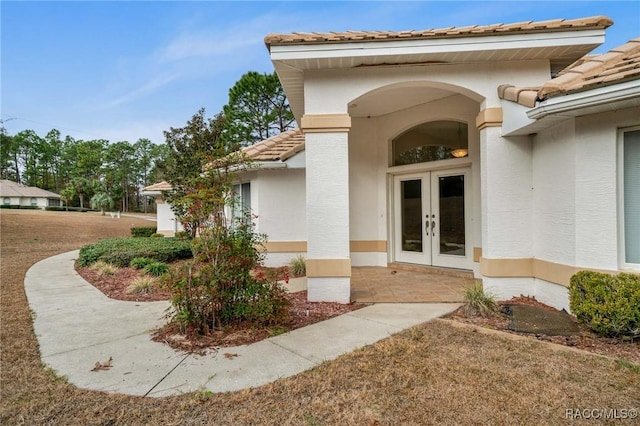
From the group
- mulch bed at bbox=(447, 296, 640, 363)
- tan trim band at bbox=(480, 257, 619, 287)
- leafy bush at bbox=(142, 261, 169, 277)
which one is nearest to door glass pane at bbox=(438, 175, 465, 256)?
A: tan trim band at bbox=(480, 257, 619, 287)

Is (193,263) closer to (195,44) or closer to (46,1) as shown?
(46,1)

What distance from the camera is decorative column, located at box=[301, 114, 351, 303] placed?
5734 mm

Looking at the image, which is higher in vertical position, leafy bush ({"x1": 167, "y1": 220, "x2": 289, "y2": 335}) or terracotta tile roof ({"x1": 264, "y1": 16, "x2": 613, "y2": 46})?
terracotta tile roof ({"x1": 264, "y1": 16, "x2": 613, "y2": 46})

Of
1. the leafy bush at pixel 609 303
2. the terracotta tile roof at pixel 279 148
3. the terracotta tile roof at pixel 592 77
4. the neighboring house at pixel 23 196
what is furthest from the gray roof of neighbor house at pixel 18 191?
the leafy bush at pixel 609 303

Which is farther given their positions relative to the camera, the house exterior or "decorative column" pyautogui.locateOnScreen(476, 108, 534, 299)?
"decorative column" pyautogui.locateOnScreen(476, 108, 534, 299)

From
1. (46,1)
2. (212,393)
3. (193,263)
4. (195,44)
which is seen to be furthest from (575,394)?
(195,44)

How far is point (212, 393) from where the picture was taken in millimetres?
2850

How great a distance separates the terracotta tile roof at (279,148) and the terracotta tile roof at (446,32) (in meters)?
3.62

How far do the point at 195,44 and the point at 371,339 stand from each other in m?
15.5

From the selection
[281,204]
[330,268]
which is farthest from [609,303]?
[281,204]

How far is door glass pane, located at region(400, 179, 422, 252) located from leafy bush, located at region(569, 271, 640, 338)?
4.35 metres

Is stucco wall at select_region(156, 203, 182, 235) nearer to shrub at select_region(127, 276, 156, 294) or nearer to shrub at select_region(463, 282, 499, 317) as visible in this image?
shrub at select_region(127, 276, 156, 294)

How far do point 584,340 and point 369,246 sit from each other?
536 centimetres

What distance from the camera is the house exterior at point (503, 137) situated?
4367 mm
